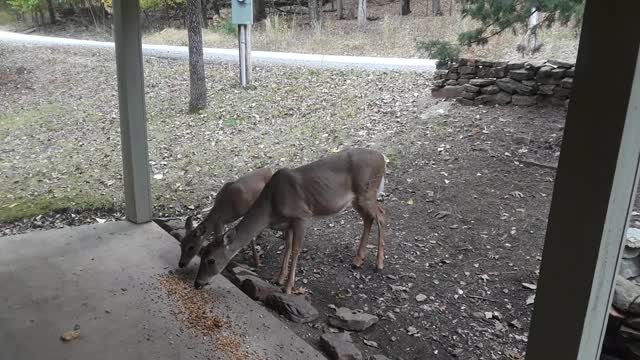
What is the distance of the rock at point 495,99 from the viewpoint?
832 centimetres

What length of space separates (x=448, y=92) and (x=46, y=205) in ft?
19.4

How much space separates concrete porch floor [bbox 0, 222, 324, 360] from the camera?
3271 mm

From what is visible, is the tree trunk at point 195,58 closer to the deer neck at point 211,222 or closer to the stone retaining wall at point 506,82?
the stone retaining wall at point 506,82

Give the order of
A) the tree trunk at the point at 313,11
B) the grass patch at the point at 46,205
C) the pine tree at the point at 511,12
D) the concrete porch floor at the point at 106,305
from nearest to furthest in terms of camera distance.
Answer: the concrete porch floor at the point at 106,305
the pine tree at the point at 511,12
the grass patch at the point at 46,205
the tree trunk at the point at 313,11

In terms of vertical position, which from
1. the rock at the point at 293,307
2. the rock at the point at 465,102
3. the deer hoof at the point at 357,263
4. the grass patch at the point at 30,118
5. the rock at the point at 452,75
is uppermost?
the rock at the point at 452,75

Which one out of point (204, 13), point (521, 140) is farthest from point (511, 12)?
point (204, 13)

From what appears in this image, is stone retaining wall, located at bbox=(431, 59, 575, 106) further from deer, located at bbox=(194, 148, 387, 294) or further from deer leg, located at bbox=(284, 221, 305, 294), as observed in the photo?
deer leg, located at bbox=(284, 221, 305, 294)

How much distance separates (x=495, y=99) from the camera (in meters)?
8.40

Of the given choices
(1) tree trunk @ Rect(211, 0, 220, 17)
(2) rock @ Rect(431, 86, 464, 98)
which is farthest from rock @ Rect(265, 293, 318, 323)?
(1) tree trunk @ Rect(211, 0, 220, 17)

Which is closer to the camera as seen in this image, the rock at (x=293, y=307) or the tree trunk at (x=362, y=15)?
the rock at (x=293, y=307)

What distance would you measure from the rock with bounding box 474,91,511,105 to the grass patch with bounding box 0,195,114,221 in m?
5.36

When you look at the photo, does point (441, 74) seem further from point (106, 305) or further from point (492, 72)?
point (106, 305)

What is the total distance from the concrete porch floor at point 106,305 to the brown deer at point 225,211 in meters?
0.22

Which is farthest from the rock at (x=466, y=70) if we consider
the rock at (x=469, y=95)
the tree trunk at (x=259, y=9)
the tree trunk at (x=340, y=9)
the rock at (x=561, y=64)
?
the tree trunk at (x=340, y=9)
